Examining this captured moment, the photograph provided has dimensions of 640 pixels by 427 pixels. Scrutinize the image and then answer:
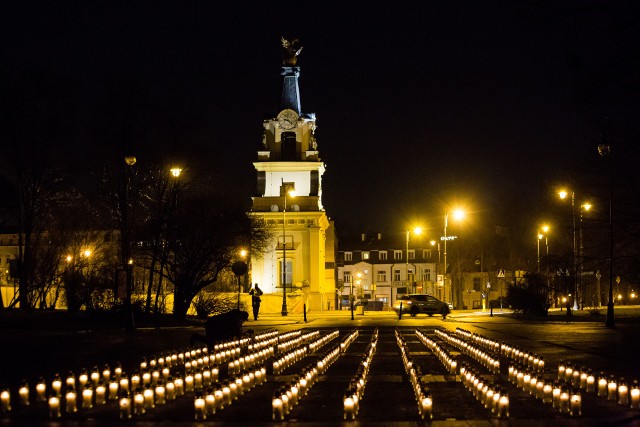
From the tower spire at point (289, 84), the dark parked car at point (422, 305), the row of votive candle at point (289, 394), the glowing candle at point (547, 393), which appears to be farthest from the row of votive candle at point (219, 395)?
the tower spire at point (289, 84)

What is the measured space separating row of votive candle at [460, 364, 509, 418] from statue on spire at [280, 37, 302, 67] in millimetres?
83499

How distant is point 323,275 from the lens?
9750cm

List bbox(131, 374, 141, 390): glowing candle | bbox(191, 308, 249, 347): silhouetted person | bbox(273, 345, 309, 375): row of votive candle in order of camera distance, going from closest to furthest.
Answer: bbox(131, 374, 141, 390): glowing candle, bbox(273, 345, 309, 375): row of votive candle, bbox(191, 308, 249, 347): silhouetted person

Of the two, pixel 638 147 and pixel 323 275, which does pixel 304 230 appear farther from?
pixel 638 147

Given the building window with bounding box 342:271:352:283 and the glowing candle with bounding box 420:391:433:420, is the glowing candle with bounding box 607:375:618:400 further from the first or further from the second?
the building window with bounding box 342:271:352:283

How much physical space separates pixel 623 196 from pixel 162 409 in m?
35.7

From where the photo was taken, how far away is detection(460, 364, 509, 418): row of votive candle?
1323 cm

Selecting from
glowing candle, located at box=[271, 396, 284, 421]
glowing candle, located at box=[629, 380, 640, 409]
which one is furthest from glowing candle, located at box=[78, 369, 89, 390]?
glowing candle, located at box=[629, 380, 640, 409]

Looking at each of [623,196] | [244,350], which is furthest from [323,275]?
[244,350]

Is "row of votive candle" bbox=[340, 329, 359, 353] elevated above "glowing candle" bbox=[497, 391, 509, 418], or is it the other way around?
"glowing candle" bbox=[497, 391, 509, 418]

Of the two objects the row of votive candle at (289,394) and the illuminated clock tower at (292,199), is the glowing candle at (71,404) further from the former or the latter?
the illuminated clock tower at (292,199)

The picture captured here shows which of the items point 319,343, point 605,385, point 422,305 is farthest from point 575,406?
point 422,305

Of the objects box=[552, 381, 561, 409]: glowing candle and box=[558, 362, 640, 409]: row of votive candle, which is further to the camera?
box=[558, 362, 640, 409]: row of votive candle

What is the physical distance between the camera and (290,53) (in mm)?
98125
